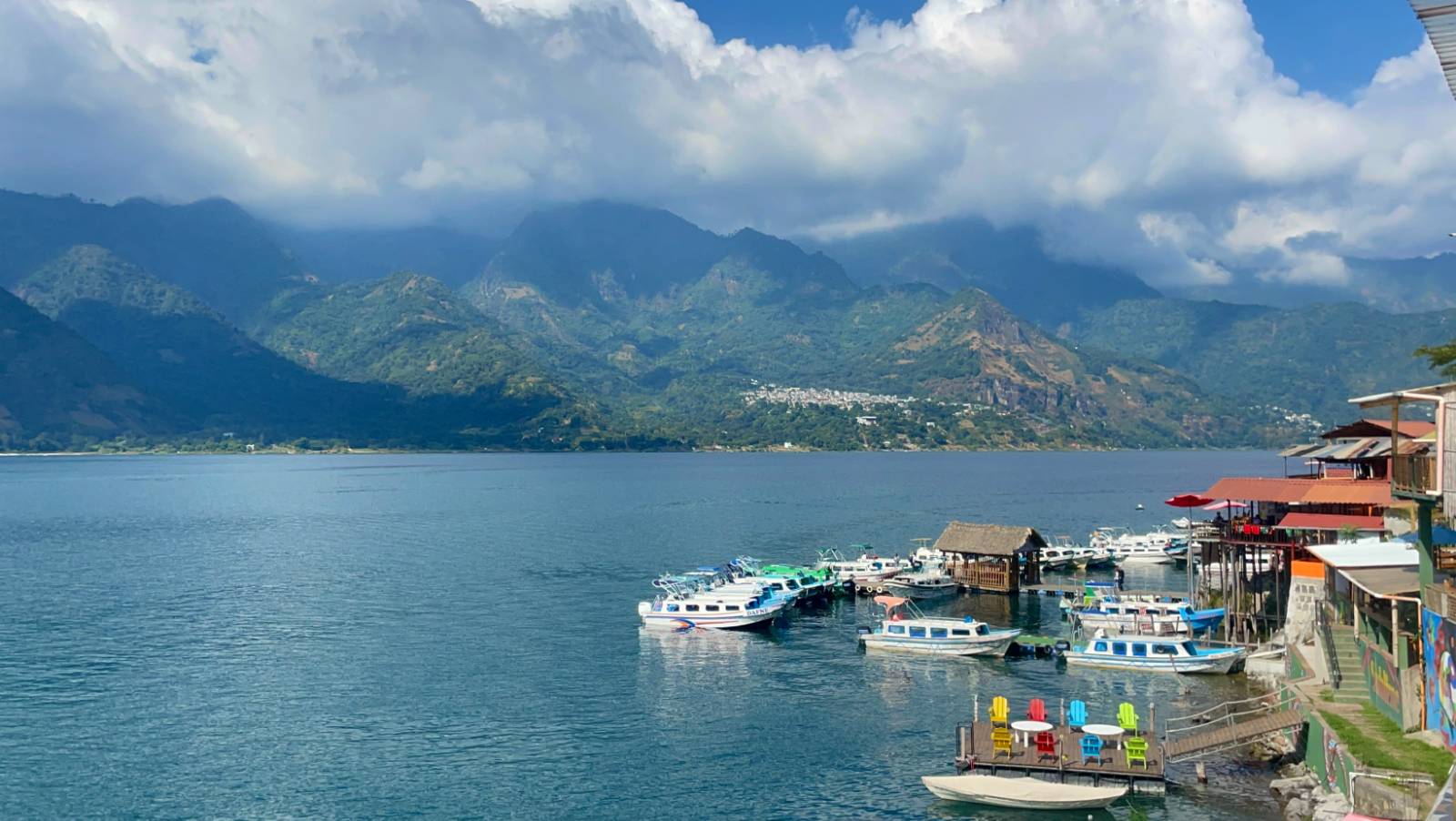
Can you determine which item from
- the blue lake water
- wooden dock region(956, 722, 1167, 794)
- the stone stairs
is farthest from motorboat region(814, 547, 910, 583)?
wooden dock region(956, 722, 1167, 794)

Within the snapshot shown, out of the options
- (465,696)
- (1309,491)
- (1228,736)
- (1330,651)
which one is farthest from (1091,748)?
(1309,491)

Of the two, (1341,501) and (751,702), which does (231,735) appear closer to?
(751,702)

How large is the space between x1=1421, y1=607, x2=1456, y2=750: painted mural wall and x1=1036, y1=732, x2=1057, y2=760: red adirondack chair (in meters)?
12.9

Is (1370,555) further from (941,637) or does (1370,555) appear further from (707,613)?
(707,613)

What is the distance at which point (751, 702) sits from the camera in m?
57.5

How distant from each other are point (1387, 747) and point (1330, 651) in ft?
35.7

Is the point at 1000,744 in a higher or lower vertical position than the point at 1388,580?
lower

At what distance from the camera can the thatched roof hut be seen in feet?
308

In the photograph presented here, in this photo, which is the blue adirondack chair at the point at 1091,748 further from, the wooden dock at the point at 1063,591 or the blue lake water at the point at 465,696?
the wooden dock at the point at 1063,591

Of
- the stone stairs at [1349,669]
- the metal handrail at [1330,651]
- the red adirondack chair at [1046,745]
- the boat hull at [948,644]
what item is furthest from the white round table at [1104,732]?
the boat hull at [948,644]

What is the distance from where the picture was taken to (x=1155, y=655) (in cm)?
6400

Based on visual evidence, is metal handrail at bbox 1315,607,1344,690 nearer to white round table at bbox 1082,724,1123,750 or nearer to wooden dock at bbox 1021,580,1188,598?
white round table at bbox 1082,724,1123,750

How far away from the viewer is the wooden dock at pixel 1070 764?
41.8 m

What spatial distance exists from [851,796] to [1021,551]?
2272 inches
